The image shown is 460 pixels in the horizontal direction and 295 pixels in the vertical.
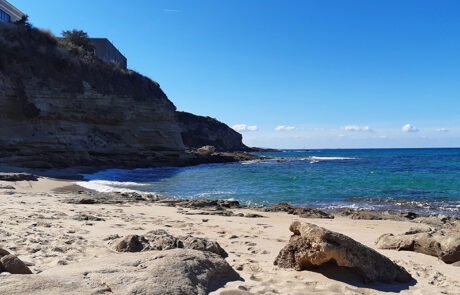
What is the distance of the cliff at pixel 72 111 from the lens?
2530cm

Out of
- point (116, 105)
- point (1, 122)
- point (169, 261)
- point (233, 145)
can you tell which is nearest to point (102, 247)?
point (169, 261)

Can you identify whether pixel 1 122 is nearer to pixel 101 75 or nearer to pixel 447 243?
pixel 101 75

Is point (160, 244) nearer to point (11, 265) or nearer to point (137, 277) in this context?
point (137, 277)

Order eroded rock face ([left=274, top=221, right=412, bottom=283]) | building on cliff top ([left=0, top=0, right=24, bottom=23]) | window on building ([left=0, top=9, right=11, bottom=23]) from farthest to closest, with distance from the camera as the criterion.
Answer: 1. building on cliff top ([left=0, top=0, right=24, bottom=23])
2. window on building ([left=0, top=9, right=11, bottom=23])
3. eroded rock face ([left=274, top=221, right=412, bottom=283])

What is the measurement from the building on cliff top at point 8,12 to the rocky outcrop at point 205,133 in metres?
38.9

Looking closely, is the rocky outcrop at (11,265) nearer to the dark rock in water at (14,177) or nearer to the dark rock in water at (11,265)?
the dark rock in water at (11,265)

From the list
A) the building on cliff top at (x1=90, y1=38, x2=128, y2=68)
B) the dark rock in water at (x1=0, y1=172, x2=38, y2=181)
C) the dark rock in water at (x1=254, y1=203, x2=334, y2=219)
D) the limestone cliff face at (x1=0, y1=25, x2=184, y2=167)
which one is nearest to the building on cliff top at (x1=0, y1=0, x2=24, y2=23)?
the limestone cliff face at (x1=0, y1=25, x2=184, y2=167)

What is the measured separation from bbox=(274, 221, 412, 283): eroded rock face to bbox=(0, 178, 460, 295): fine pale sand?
0.37 feet

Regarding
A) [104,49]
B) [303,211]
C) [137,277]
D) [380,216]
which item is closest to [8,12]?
[104,49]

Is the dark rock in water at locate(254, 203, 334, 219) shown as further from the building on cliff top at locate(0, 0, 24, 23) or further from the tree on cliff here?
the tree on cliff

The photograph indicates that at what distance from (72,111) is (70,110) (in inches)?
7.4

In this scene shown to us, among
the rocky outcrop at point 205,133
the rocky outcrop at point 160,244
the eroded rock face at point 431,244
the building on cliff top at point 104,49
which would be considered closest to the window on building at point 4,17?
the building on cliff top at point 104,49

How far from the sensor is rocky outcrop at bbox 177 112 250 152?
74.7 metres

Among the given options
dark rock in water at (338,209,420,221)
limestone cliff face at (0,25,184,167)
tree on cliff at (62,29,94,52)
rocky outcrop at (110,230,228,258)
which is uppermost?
tree on cliff at (62,29,94,52)
